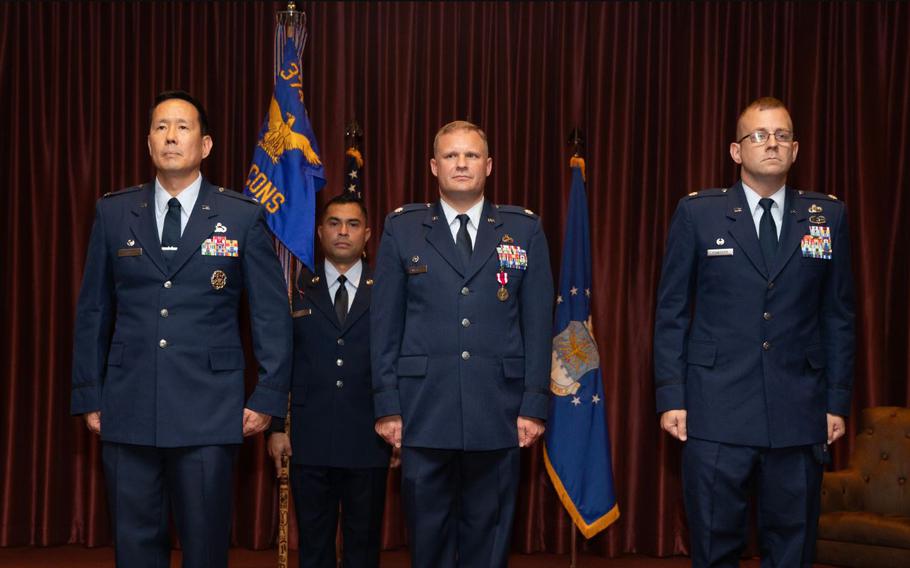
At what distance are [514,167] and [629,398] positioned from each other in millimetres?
1366

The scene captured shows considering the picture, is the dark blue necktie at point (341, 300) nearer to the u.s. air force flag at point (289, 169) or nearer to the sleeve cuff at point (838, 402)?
the u.s. air force flag at point (289, 169)

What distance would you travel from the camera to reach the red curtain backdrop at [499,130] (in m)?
5.23

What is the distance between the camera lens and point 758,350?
3176 mm

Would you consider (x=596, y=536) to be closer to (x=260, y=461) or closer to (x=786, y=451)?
(x=260, y=461)

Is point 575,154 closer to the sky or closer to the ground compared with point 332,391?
closer to the sky

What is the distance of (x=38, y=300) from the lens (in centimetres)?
527

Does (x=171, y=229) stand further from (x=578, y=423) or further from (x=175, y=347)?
(x=578, y=423)

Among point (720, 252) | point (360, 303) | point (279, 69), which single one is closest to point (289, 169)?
point (279, 69)

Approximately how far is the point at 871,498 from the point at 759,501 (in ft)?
6.44

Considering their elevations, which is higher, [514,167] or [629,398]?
[514,167]

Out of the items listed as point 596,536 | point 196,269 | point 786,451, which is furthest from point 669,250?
point 596,536

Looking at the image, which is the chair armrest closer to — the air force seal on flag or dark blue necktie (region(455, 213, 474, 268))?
the air force seal on flag

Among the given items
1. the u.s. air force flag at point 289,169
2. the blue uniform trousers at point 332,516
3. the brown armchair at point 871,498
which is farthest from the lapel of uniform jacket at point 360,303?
the brown armchair at point 871,498

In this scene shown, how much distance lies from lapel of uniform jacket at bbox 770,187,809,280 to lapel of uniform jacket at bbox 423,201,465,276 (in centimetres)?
102
